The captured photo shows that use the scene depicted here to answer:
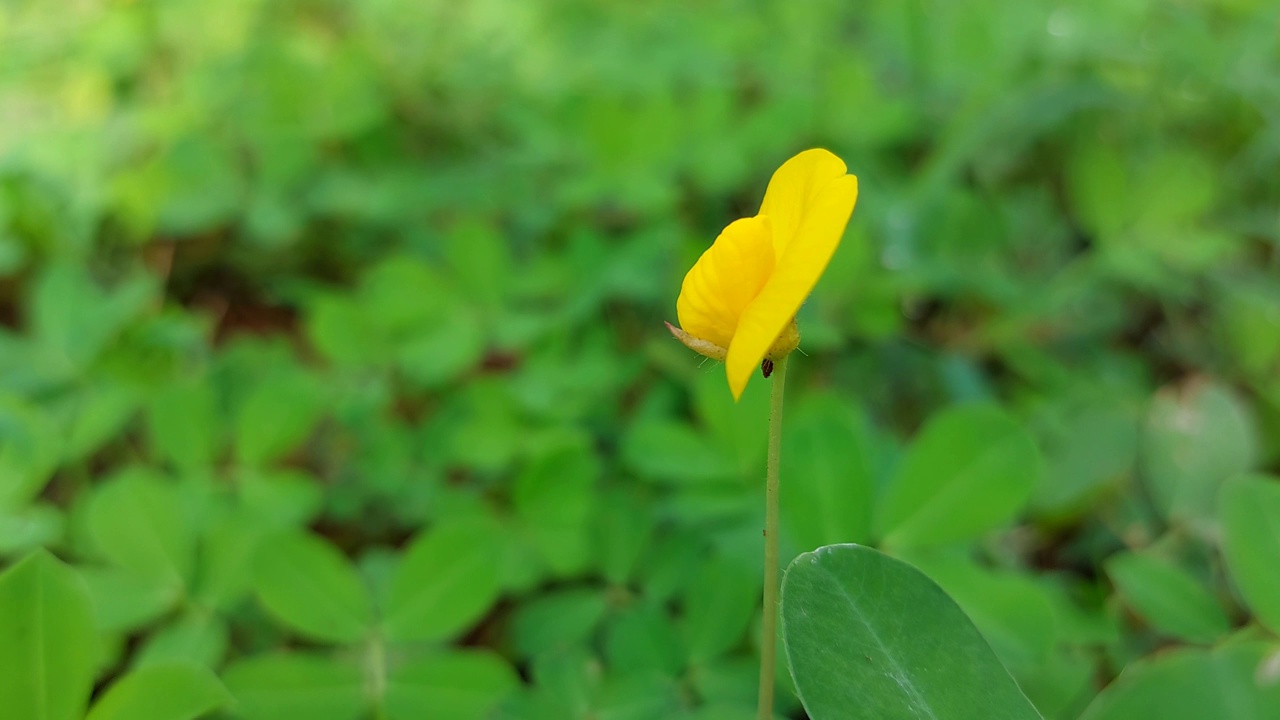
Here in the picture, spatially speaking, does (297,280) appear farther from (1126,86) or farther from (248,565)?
(1126,86)

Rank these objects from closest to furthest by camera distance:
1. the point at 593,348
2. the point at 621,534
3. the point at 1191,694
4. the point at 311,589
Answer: the point at 1191,694 → the point at 311,589 → the point at 621,534 → the point at 593,348

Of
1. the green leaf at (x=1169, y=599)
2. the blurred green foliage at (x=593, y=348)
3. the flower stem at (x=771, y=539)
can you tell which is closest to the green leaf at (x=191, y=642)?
the blurred green foliage at (x=593, y=348)

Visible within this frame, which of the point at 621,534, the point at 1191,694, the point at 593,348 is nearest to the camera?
the point at 1191,694

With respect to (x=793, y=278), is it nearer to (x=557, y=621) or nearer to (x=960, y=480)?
(x=960, y=480)

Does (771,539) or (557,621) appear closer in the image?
(771,539)

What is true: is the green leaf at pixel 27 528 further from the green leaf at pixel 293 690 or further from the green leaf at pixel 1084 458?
the green leaf at pixel 1084 458

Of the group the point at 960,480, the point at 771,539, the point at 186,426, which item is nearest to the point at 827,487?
the point at 960,480

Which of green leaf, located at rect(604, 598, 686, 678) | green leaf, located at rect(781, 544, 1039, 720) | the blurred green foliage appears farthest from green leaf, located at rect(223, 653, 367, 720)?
green leaf, located at rect(781, 544, 1039, 720)
